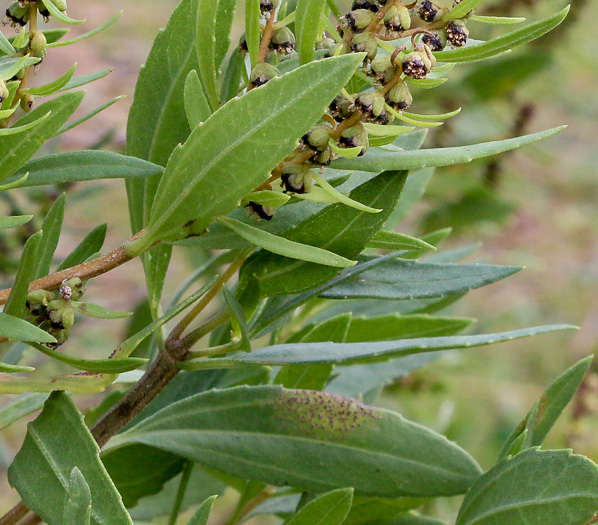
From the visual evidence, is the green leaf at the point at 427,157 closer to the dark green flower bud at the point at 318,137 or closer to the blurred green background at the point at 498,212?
the dark green flower bud at the point at 318,137

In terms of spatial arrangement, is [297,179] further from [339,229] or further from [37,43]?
[37,43]

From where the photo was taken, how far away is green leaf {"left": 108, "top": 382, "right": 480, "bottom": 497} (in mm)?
782

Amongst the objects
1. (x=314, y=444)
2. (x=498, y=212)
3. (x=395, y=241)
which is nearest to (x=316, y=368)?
(x=314, y=444)

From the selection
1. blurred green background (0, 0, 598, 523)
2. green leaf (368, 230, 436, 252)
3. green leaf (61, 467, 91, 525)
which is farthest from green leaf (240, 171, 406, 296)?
blurred green background (0, 0, 598, 523)

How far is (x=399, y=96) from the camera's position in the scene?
1.97 feet

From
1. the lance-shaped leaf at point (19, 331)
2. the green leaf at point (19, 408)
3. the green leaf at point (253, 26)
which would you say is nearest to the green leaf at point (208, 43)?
the green leaf at point (253, 26)

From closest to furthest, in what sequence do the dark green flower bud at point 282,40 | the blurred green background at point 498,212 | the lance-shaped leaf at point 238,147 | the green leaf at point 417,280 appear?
the lance-shaped leaf at point 238,147 < the dark green flower bud at point 282,40 < the green leaf at point 417,280 < the blurred green background at point 498,212

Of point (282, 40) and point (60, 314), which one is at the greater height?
point (282, 40)

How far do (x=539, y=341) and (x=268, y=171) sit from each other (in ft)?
11.0

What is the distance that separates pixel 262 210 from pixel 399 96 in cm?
14

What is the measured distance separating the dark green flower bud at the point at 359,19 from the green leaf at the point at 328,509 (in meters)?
0.41

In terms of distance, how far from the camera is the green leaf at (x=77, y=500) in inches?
22.8

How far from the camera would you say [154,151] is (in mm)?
757

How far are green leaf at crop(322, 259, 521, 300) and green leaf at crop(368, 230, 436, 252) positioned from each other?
0.04 metres
